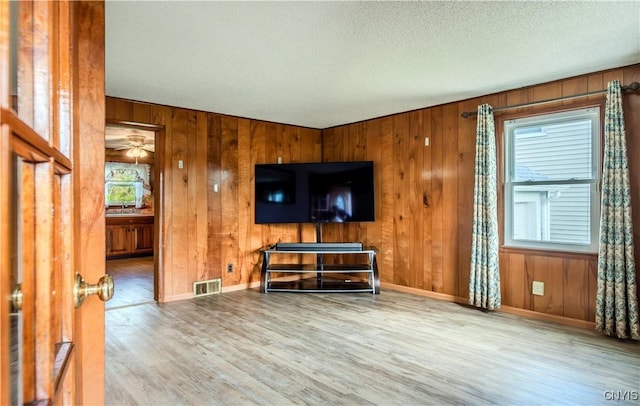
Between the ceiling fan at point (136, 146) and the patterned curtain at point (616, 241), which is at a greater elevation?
the ceiling fan at point (136, 146)

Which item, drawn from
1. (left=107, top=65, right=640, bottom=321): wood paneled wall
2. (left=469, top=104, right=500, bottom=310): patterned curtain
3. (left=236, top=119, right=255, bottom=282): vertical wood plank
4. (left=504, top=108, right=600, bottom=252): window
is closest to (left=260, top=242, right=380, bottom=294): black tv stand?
(left=236, top=119, right=255, bottom=282): vertical wood plank

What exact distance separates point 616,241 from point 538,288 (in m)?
0.85

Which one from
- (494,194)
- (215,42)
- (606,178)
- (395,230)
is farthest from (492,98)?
(215,42)

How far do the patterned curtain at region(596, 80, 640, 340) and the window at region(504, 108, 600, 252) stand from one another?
0.72 ft

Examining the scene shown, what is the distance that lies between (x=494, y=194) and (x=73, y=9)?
3839 mm

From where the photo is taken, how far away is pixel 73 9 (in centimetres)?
71

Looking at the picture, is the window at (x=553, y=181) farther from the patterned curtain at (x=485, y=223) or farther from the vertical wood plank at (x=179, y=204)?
the vertical wood plank at (x=179, y=204)

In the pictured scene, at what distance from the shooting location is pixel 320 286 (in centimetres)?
486

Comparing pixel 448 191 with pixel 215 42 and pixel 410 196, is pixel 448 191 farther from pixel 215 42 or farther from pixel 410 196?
pixel 215 42

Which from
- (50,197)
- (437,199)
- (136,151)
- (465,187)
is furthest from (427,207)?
(136,151)

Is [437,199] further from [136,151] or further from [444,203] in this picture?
[136,151]

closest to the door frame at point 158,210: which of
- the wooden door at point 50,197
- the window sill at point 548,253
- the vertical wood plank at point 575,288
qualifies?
the wooden door at point 50,197

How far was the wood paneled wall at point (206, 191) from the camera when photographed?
14.3 feet

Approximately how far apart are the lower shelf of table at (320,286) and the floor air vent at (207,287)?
0.65 meters
